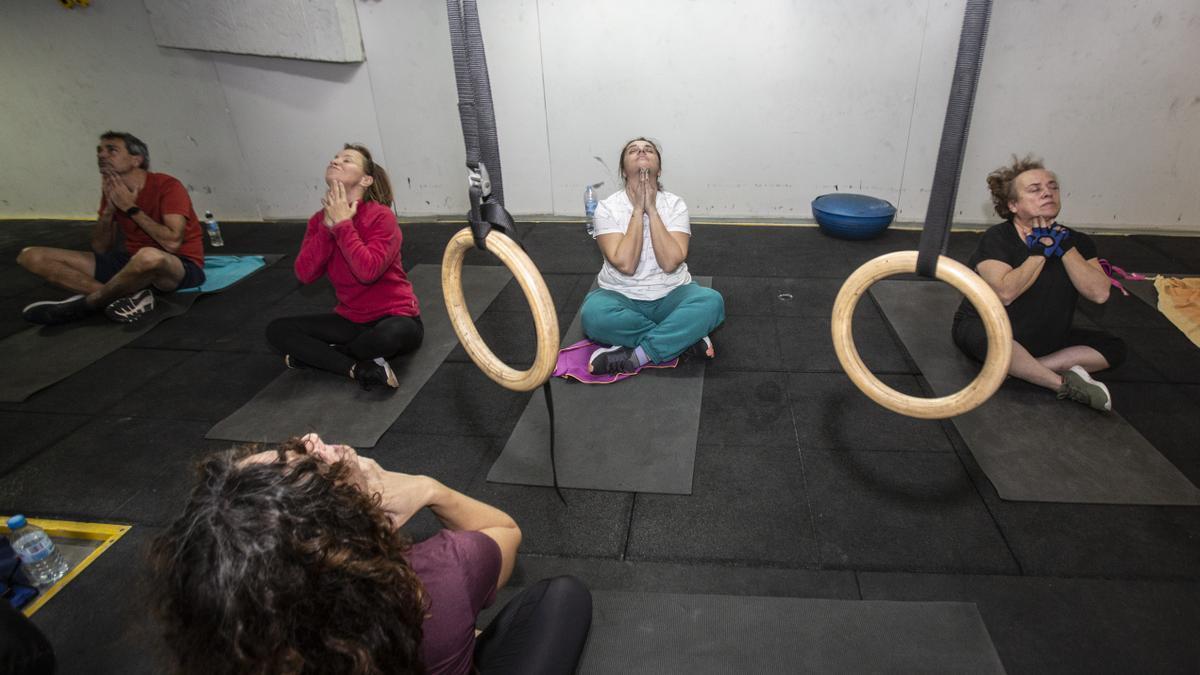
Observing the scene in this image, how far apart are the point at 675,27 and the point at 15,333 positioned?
420 cm

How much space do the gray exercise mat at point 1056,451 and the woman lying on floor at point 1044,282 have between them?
11 cm

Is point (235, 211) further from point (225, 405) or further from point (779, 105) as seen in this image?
point (779, 105)

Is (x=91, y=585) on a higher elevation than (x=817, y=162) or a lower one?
lower

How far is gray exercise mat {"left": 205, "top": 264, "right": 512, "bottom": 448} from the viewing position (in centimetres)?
260

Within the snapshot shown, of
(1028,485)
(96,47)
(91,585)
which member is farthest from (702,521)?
(96,47)

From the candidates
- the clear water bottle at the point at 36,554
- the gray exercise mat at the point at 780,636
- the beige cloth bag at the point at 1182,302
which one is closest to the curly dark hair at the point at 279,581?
the gray exercise mat at the point at 780,636

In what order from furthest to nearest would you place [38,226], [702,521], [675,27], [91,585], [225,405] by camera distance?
[38,226] → [675,27] → [225,405] → [702,521] → [91,585]

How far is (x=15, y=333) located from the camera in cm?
348

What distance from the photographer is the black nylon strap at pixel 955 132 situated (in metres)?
1.41

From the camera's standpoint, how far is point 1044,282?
8.32 ft

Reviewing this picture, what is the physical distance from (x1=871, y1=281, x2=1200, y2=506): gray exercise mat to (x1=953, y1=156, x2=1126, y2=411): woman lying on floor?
11 centimetres

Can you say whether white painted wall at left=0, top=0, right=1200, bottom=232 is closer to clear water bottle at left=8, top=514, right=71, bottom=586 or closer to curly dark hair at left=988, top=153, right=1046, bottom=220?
curly dark hair at left=988, top=153, right=1046, bottom=220

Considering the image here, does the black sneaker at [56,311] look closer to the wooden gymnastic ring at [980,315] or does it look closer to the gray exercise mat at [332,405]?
the gray exercise mat at [332,405]

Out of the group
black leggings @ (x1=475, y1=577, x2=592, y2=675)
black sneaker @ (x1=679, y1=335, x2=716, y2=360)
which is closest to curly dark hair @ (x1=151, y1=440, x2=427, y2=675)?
black leggings @ (x1=475, y1=577, x2=592, y2=675)
